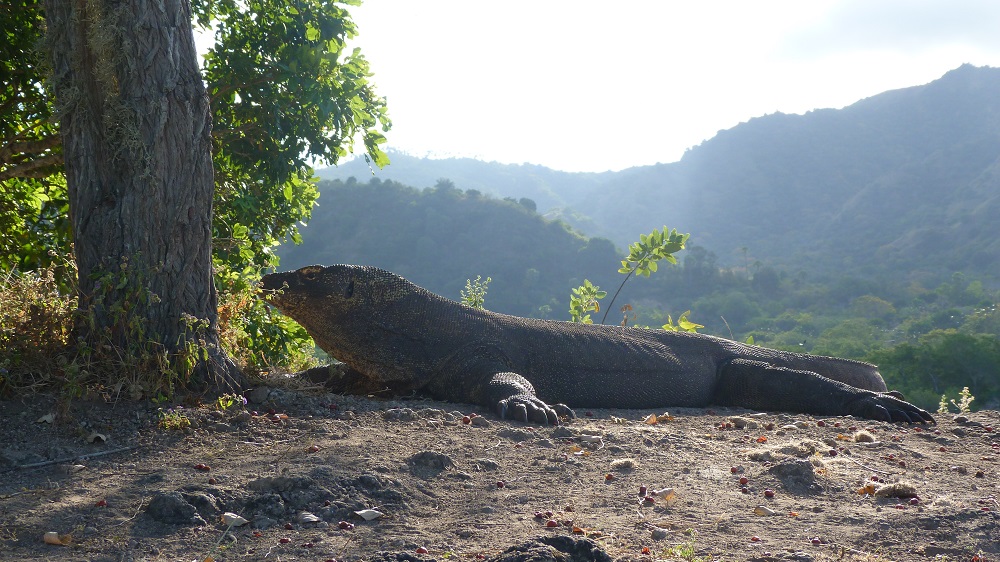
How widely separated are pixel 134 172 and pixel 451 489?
2.20 metres

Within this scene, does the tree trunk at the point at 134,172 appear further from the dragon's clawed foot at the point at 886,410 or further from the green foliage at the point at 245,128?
the dragon's clawed foot at the point at 886,410

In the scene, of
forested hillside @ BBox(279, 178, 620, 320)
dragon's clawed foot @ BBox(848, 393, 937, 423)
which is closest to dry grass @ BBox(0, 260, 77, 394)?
dragon's clawed foot @ BBox(848, 393, 937, 423)

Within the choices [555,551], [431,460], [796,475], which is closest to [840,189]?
[796,475]

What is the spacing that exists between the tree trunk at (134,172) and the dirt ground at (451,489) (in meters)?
0.39

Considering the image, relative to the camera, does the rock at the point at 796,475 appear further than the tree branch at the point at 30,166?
No

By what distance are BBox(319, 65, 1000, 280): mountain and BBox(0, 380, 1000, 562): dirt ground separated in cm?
6739

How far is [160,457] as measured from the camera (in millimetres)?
3148

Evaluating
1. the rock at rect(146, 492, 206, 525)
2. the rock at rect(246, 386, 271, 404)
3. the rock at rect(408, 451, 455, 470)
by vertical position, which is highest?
the rock at rect(246, 386, 271, 404)

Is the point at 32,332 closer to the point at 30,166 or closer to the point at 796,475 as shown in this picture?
the point at 30,166

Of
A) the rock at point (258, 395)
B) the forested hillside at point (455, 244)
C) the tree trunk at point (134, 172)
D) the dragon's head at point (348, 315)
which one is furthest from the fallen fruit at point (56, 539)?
the forested hillside at point (455, 244)

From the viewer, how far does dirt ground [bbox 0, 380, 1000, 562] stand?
90.7 inches

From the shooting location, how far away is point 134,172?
12.4 feet

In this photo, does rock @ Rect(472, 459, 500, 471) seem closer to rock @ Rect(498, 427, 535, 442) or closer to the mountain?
rock @ Rect(498, 427, 535, 442)

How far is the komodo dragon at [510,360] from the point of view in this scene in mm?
5164
